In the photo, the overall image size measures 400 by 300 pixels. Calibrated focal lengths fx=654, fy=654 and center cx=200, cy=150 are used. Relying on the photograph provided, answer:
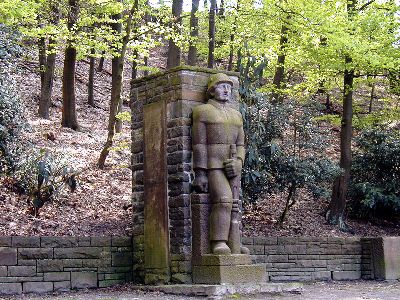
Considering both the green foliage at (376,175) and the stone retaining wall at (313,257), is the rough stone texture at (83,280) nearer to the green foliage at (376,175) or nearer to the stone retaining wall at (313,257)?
the stone retaining wall at (313,257)

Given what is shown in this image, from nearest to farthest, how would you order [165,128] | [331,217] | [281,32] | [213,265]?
1. [213,265]
2. [165,128]
3. [331,217]
4. [281,32]

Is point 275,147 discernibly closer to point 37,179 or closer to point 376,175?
point 376,175

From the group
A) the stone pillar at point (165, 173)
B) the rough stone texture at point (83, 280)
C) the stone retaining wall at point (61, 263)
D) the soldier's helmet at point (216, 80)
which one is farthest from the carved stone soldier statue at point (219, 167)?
the rough stone texture at point (83, 280)

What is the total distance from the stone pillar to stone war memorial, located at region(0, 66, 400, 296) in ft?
0.05

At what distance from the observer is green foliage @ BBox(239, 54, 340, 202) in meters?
12.5

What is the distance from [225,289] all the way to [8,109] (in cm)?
494

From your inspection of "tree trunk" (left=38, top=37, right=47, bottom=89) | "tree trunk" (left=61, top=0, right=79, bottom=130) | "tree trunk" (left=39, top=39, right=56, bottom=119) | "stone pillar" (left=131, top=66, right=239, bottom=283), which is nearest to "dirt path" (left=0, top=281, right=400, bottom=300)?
"stone pillar" (left=131, top=66, right=239, bottom=283)

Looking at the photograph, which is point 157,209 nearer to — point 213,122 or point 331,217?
point 213,122

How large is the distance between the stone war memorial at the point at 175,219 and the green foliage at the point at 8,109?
2097 mm

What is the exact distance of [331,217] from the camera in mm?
14578

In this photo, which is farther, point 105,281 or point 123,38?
point 123,38

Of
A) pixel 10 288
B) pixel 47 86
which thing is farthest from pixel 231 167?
pixel 47 86

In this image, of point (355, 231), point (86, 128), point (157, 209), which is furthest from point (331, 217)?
point (86, 128)

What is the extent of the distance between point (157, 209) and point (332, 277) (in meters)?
4.24
